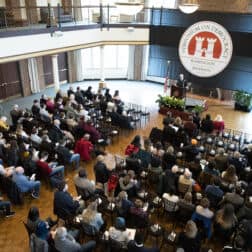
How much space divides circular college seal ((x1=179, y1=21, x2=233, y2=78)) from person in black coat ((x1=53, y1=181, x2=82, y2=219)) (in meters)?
9.59

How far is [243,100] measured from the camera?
1431 cm

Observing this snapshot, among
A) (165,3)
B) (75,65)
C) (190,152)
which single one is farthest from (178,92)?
(75,65)

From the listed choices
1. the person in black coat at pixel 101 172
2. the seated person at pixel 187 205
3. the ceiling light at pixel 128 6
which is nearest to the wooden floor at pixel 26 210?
the person in black coat at pixel 101 172

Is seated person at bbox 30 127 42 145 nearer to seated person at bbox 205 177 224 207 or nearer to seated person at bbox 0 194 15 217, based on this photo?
seated person at bbox 0 194 15 217

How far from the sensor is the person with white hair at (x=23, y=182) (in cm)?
720

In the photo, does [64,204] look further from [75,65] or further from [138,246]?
[75,65]

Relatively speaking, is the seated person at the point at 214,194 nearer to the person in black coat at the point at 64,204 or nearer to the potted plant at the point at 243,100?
the person in black coat at the point at 64,204

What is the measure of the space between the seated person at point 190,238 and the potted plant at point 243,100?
10305mm

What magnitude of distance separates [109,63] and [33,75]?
17.5 feet

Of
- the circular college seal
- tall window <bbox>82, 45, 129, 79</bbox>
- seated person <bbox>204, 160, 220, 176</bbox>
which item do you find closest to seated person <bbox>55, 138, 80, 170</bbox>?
seated person <bbox>204, 160, 220, 176</bbox>

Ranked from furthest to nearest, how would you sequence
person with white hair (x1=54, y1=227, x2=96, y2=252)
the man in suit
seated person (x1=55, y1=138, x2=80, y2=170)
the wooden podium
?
the wooden podium
seated person (x1=55, y1=138, x2=80, y2=170)
person with white hair (x1=54, y1=227, x2=96, y2=252)
the man in suit

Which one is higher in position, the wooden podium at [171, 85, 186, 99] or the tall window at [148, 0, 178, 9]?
the tall window at [148, 0, 178, 9]

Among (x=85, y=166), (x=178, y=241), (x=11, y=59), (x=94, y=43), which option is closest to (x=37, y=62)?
(x=94, y=43)

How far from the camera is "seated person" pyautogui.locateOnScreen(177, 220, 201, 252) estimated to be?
17.3ft
